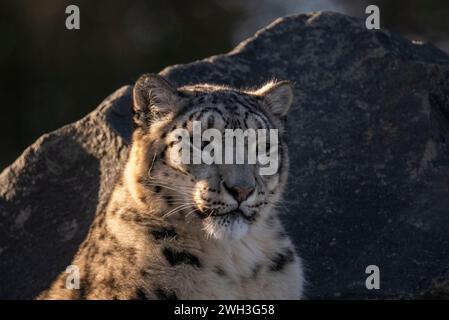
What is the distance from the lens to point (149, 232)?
7.55 m

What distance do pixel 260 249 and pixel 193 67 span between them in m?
3.27

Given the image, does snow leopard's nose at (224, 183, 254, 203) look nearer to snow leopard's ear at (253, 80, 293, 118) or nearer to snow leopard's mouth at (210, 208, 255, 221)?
snow leopard's mouth at (210, 208, 255, 221)

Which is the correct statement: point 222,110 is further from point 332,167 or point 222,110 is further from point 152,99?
point 332,167

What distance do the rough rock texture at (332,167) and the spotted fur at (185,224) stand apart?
1375 millimetres

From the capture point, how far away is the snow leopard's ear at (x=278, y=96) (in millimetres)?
8281

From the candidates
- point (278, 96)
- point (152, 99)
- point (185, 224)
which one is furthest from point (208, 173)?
point (278, 96)

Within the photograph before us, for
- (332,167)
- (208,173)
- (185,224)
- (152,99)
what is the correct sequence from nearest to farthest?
(208,173) < (185,224) < (152,99) < (332,167)

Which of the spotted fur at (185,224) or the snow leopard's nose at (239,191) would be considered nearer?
the snow leopard's nose at (239,191)

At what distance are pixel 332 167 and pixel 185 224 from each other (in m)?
2.74

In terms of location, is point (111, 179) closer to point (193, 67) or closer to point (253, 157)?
point (193, 67)

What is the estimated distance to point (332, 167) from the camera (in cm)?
1002

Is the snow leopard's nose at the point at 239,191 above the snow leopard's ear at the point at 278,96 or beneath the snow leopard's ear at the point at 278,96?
beneath

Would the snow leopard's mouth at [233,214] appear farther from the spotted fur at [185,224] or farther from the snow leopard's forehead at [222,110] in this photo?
the snow leopard's forehead at [222,110]

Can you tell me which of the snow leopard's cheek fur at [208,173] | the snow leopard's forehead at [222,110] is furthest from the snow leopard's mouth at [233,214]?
the snow leopard's forehead at [222,110]
